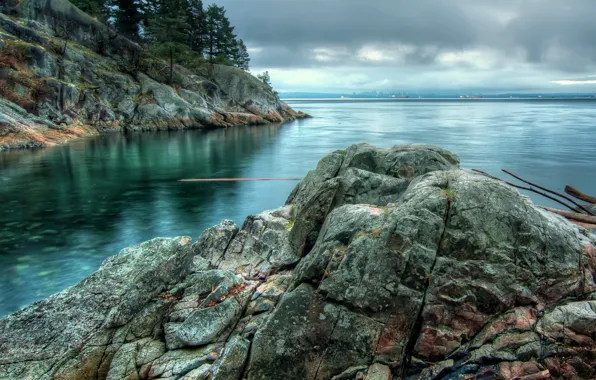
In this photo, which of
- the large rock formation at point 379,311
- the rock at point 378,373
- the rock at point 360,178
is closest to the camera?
the rock at point 378,373

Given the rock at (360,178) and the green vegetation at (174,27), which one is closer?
the rock at (360,178)

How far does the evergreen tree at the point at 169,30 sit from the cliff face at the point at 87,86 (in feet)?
9.50

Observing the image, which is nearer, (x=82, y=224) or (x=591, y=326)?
(x=591, y=326)

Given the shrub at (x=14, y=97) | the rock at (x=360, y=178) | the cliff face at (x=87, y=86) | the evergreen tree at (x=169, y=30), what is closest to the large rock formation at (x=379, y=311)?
the rock at (x=360, y=178)

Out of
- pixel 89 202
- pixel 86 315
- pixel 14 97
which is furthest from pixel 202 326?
pixel 14 97

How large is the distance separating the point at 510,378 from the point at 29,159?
4032cm

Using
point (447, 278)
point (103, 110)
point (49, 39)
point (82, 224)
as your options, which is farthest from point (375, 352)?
point (49, 39)

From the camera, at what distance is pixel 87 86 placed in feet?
183

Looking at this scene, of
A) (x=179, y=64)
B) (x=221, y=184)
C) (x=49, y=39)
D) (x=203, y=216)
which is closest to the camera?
(x=203, y=216)

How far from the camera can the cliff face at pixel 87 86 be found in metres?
46.2

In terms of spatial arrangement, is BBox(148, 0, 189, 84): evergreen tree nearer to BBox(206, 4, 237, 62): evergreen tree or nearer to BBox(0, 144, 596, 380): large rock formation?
BBox(206, 4, 237, 62): evergreen tree

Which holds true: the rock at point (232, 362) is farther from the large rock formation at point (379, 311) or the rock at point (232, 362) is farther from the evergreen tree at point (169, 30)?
the evergreen tree at point (169, 30)

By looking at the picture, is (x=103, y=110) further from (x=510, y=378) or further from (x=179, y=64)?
(x=510, y=378)

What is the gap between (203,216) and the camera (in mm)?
21688
